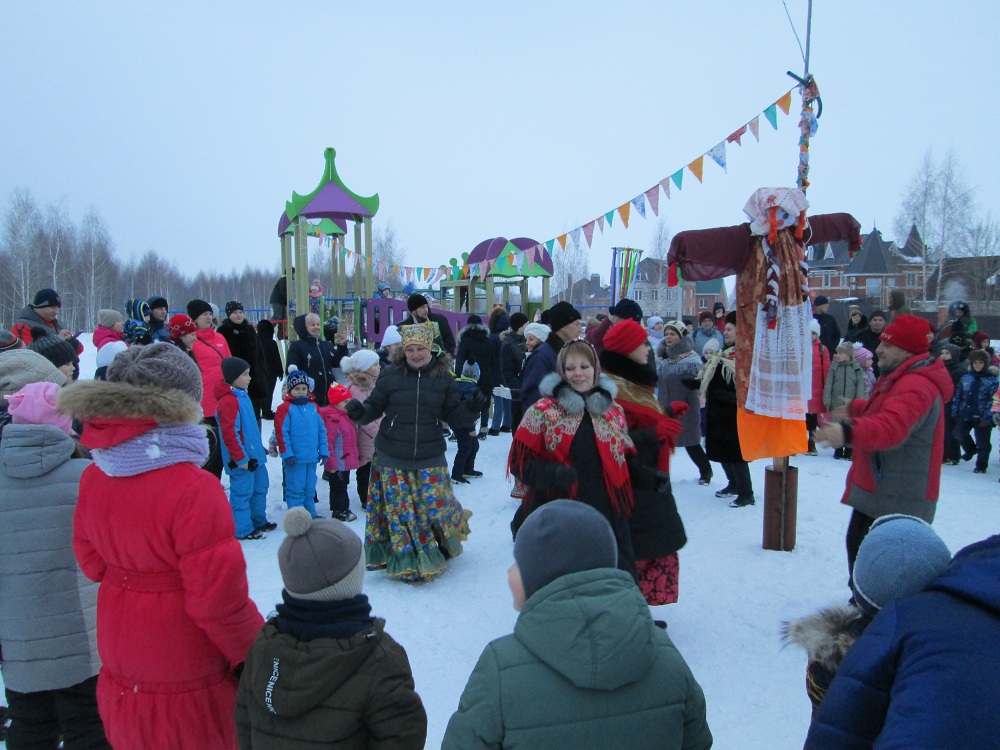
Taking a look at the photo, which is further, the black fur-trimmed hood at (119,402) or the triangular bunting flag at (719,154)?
the triangular bunting flag at (719,154)

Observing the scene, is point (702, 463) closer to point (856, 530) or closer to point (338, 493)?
point (856, 530)

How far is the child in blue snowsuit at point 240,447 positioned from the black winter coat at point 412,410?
4.54 ft

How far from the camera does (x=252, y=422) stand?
17.7 feet

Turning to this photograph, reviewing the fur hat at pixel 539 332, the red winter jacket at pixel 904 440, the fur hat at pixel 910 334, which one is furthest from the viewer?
the fur hat at pixel 539 332

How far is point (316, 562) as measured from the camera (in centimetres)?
170

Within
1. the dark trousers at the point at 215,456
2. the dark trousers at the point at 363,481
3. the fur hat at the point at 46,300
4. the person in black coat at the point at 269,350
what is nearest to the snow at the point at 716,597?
the dark trousers at the point at 363,481

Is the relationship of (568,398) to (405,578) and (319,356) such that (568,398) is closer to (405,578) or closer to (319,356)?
(405,578)

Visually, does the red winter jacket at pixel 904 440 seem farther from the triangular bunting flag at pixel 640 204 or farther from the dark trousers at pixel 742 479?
the triangular bunting flag at pixel 640 204

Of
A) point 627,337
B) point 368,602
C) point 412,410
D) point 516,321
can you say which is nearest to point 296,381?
point 412,410

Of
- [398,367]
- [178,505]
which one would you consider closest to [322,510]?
[398,367]

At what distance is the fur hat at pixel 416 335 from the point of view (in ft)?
15.0

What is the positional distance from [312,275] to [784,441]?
59746 mm

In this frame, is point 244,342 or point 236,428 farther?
point 244,342

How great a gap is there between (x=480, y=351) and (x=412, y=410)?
4448 millimetres
